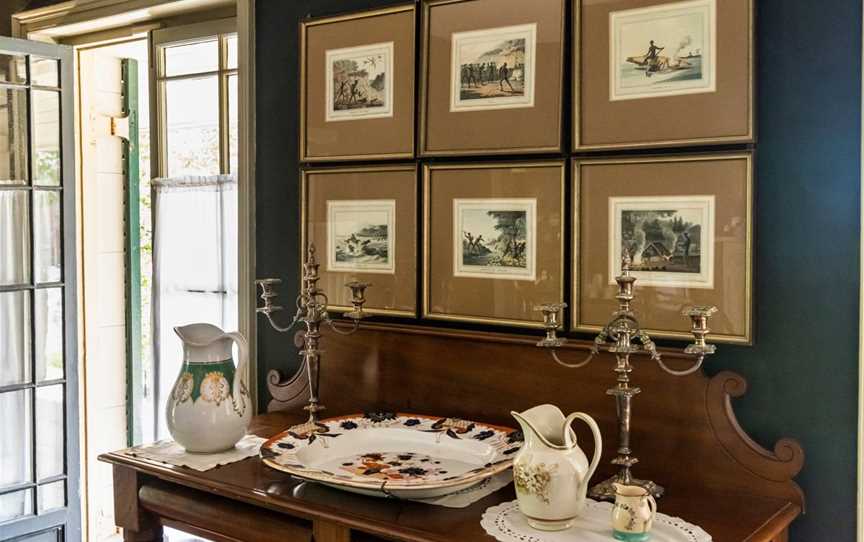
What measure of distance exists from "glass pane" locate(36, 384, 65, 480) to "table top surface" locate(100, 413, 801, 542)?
1289 millimetres

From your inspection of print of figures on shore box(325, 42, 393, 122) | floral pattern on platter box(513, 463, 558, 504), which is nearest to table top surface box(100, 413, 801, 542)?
floral pattern on platter box(513, 463, 558, 504)

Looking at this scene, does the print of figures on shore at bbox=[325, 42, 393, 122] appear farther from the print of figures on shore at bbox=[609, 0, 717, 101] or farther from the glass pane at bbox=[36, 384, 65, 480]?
the glass pane at bbox=[36, 384, 65, 480]

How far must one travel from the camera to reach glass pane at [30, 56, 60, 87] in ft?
9.67

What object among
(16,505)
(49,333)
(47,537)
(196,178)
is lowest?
(47,537)

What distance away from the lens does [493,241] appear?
2115 millimetres

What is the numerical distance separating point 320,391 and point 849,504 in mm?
1332

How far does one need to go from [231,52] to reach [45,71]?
0.69m

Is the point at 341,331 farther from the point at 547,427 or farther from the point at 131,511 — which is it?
the point at 547,427

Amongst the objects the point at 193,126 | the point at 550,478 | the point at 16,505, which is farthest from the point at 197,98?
the point at 550,478

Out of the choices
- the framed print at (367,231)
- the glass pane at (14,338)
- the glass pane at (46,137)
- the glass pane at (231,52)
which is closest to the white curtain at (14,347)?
the glass pane at (14,338)

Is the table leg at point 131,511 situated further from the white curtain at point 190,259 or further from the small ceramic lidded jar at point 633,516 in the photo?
the small ceramic lidded jar at point 633,516

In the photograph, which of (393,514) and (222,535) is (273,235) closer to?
(222,535)

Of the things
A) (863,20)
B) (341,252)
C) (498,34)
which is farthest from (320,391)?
(863,20)

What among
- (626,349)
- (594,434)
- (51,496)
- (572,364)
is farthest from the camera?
(51,496)
